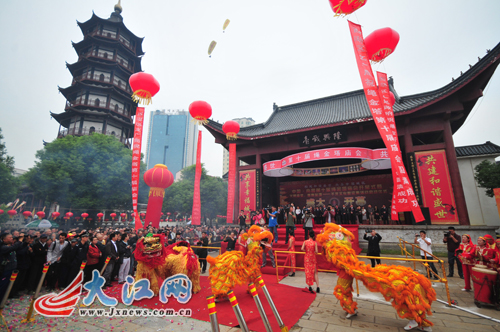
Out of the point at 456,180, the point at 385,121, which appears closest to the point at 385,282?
the point at 385,121

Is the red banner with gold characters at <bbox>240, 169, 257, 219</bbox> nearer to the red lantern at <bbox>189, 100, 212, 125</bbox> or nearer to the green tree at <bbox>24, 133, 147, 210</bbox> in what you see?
the red lantern at <bbox>189, 100, 212, 125</bbox>

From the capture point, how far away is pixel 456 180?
8922mm

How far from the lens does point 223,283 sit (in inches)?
137

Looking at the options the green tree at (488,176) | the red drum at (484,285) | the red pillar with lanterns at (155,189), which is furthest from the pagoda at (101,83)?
the green tree at (488,176)

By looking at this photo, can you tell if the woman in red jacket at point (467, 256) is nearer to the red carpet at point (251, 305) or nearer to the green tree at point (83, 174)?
the red carpet at point (251, 305)

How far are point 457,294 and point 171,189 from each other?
2563cm

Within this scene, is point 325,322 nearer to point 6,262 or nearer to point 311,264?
point 311,264

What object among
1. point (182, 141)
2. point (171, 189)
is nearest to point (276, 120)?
point (171, 189)

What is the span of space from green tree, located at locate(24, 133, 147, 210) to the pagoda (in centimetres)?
572

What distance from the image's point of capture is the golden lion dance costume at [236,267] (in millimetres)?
3506

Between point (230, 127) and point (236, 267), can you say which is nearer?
point (236, 267)

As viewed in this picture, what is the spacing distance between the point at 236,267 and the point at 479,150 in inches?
630

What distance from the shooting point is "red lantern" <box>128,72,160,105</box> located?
8.37 metres

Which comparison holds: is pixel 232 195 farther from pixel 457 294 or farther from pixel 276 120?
pixel 457 294
